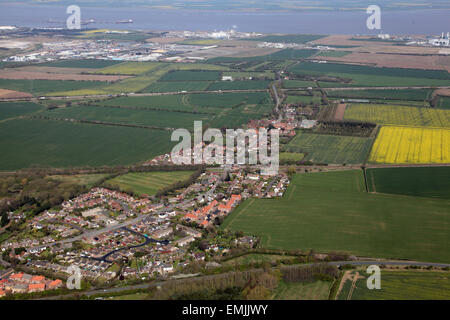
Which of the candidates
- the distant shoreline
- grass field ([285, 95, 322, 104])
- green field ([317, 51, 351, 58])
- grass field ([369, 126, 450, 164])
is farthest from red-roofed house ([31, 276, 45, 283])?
the distant shoreline

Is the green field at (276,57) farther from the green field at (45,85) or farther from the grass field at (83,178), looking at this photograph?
the grass field at (83,178)

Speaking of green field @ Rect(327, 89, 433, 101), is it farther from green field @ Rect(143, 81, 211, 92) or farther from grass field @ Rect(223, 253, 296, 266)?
grass field @ Rect(223, 253, 296, 266)

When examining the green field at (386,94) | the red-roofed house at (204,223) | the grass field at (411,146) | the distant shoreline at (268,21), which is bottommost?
the red-roofed house at (204,223)

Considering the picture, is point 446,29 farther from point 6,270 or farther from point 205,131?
point 6,270

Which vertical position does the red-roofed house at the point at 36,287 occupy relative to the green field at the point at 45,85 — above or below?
below

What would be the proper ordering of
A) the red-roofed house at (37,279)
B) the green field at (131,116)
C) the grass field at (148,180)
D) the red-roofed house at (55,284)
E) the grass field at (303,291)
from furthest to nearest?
the green field at (131,116), the grass field at (148,180), the red-roofed house at (37,279), the red-roofed house at (55,284), the grass field at (303,291)

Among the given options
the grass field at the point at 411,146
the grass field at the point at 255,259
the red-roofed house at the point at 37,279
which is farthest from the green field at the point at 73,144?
the grass field at the point at 411,146

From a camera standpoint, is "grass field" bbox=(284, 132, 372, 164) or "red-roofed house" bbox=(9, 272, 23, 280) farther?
"grass field" bbox=(284, 132, 372, 164)
